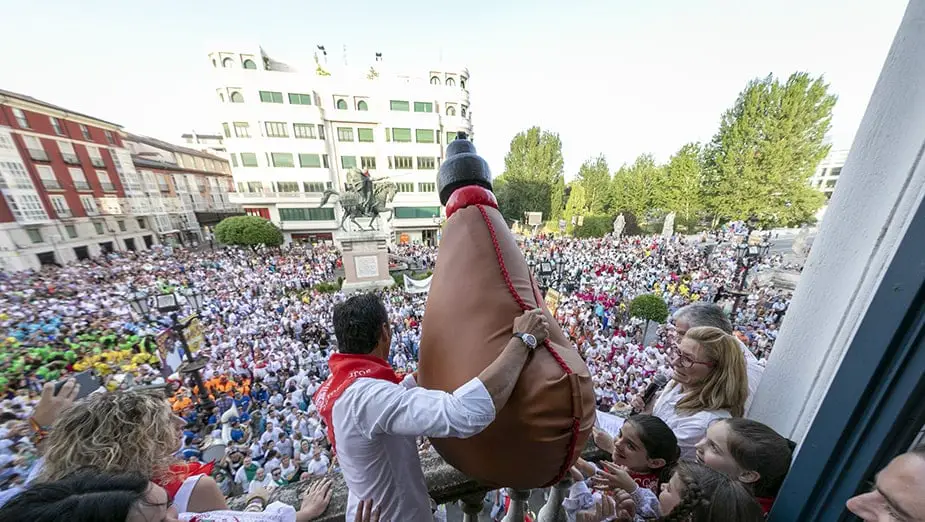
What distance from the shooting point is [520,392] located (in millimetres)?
866

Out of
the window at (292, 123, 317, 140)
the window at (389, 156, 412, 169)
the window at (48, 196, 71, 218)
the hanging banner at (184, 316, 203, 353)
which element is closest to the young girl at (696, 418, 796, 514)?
the hanging banner at (184, 316, 203, 353)

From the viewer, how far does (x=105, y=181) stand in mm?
24406

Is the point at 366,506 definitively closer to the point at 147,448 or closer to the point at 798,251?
the point at 147,448

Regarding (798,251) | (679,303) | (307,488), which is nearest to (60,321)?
(307,488)

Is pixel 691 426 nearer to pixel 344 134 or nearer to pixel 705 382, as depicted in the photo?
pixel 705 382

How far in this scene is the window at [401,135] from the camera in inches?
952

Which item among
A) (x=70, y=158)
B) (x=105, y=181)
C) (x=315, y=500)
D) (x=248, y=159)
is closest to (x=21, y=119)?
(x=70, y=158)

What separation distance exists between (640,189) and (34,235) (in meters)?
42.2

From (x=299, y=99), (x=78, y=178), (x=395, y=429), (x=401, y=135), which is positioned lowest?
(x=395, y=429)

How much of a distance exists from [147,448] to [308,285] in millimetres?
14981

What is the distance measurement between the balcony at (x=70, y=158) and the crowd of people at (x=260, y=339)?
10.2 metres

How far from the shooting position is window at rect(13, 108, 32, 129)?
1931 centimetres

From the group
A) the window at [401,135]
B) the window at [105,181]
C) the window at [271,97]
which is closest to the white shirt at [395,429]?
the window at [401,135]

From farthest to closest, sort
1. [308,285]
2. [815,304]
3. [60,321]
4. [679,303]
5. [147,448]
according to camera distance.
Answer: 1. [308,285]
2. [679,303]
3. [60,321]
4. [815,304]
5. [147,448]
